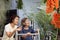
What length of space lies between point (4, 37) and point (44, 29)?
391 mm

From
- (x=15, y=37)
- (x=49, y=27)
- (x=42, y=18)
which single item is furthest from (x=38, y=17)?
(x=15, y=37)

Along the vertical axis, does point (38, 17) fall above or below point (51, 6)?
below

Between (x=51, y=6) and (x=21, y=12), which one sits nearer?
(x=51, y=6)

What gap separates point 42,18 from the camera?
4.91ft

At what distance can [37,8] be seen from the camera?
149 cm

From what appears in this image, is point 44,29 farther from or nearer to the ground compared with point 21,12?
nearer to the ground

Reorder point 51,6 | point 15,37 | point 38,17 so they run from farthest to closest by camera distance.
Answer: point 38,17
point 15,37
point 51,6

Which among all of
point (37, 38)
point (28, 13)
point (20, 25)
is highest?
point (28, 13)

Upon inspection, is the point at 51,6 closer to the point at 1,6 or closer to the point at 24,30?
the point at 24,30

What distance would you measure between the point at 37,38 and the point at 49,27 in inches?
6.4

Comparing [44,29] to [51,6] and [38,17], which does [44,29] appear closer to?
[38,17]

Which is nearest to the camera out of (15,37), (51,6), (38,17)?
(51,6)

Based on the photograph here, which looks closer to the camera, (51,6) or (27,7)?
(51,6)

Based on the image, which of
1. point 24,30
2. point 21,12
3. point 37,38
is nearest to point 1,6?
point 21,12
